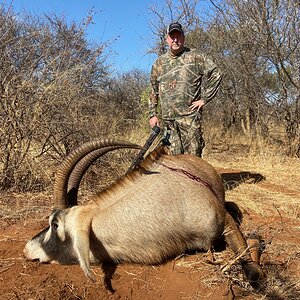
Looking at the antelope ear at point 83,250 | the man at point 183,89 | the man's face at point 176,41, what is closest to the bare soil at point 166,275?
the antelope ear at point 83,250

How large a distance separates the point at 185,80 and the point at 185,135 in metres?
0.69

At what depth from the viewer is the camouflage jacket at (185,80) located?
5.04 m

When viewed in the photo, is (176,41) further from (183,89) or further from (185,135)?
(185,135)

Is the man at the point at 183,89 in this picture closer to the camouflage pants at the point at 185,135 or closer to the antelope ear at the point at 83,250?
the camouflage pants at the point at 185,135

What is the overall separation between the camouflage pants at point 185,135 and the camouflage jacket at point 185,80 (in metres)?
0.09

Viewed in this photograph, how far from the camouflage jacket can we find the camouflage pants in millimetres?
91

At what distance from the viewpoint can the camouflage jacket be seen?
5.04 meters

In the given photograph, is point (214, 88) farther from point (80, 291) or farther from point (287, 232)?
point (80, 291)

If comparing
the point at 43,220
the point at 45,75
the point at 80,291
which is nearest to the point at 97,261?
the point at 80,291

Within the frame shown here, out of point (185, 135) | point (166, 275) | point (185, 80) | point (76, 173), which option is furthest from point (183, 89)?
point (166, 275)

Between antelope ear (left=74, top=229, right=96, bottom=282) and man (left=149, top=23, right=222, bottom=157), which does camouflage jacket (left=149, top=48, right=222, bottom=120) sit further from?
antelope ear (left=74, top=229, right=96, bottom=282)

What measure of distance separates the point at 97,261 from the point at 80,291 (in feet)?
1.14

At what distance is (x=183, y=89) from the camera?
5043 mm

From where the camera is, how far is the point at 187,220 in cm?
337
